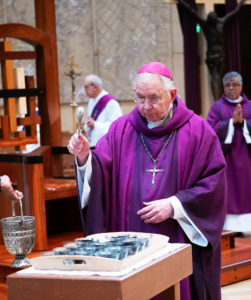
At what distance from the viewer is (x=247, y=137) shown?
7.91 metres

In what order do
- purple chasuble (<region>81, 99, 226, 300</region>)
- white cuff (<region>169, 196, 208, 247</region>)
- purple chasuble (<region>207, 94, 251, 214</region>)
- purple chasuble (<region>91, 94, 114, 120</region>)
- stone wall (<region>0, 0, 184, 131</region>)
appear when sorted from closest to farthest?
white cuff (<region>169, 196, 208, 247</region>) < purple chasuble (<region>81, 99, 226, 300</region>) < purple chasuble (<region>207, 94, 251, 214</region>) < purple chasuble (<region>91, 94, 114, 120</region>) < stone wall (<region>0, 0, 184, 131</region>)

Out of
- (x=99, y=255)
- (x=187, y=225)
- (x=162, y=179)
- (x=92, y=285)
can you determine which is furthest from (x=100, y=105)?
(x=92, y=285)

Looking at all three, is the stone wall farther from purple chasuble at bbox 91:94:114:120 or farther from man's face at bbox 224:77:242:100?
man's face at bbox 224:77:242:100

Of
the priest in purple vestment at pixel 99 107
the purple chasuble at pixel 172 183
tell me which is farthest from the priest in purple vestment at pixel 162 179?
the priest in purple vestment at pixel 99 107

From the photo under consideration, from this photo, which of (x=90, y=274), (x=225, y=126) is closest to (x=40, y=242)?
(x=90, y=274)

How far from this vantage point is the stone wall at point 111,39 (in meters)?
12.6

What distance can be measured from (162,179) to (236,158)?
4.52 metres

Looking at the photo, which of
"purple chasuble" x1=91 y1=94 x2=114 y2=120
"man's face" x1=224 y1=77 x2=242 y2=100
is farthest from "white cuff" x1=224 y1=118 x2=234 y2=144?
"purple chasuble" x1=91 y1=94 x2=114 y2=120

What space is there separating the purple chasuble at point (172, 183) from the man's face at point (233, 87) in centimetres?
437

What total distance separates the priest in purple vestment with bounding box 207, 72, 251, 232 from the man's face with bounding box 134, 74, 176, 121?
442cm

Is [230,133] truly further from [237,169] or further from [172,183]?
[172,183]

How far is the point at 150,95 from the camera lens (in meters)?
3.56

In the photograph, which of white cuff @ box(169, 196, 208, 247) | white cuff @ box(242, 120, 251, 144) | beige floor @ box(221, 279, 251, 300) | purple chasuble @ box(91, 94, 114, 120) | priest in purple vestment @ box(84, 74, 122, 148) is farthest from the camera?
purple chasuble @ box(91, 94, 114, 120)

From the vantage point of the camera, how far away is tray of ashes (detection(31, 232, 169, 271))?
2553 millimetres
